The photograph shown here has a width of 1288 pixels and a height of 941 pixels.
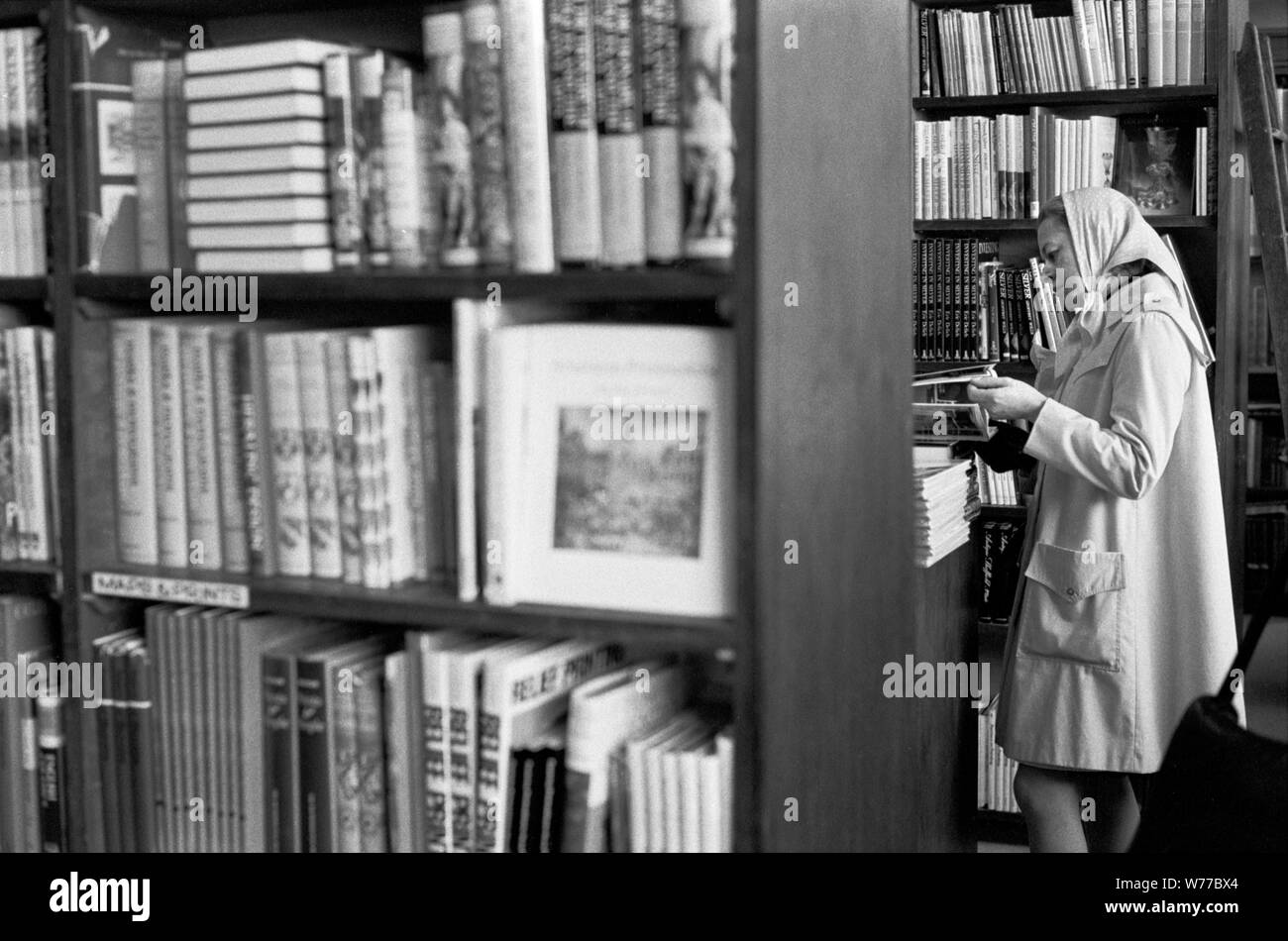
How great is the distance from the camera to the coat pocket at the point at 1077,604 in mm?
2527

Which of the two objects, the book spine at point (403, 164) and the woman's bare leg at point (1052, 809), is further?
the woman's bare leg at point (1052, 809)

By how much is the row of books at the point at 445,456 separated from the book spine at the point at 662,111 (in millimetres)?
115

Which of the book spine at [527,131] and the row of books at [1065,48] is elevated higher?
the row of books at [1065,48]

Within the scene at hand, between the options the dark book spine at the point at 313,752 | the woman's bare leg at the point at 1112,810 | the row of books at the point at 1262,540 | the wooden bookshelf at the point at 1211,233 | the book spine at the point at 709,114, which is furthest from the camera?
the row of books at the point at 1262,540

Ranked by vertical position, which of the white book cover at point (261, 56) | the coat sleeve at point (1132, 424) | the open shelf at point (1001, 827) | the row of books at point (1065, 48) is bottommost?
the open shelf at point (1001, 827)

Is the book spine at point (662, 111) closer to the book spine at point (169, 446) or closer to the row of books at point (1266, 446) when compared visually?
the book spine at point (169, 446)

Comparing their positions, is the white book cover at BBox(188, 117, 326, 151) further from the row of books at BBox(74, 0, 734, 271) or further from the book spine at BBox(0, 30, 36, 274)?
the book spine at BBox(0, 30, 36, 274)

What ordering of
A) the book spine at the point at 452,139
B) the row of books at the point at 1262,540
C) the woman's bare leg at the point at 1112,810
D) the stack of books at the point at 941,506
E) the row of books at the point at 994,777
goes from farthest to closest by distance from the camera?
the row of books at the point at 1262,540
the row of books at the point at 994,777
the woman's bare leg at the point at 1112,810
the stack of books at the point at 941,506
the book spine at the point at 452,139

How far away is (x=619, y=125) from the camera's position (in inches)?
53.0

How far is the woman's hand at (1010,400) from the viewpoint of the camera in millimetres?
2520

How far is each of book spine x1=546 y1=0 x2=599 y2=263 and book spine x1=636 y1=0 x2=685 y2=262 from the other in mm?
19

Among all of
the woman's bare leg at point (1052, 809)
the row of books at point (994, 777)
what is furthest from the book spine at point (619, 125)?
the row of books at point (994, 777)
